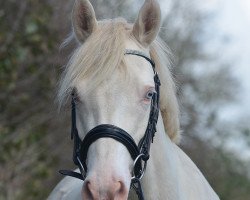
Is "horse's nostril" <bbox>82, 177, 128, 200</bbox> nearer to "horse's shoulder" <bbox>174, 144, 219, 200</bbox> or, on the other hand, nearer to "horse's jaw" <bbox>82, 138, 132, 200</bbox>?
"horse's jaw" <bbox>82, 138, 132, 200</bbox>

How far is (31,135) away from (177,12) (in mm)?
17284

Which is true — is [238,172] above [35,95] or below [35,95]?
below

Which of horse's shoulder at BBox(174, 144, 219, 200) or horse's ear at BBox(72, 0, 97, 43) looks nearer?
horse's ear at BBox(72, 0, 97, 43)

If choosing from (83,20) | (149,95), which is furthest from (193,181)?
(83,20)

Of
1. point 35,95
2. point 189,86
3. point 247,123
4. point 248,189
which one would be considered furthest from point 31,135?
point 247,123

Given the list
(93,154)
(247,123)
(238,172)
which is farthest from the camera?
(247,123)

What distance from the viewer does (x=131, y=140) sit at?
214 inches

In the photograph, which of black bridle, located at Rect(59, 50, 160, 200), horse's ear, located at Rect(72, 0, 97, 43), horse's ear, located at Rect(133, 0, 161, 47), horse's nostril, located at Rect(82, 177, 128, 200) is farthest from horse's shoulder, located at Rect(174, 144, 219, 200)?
horse's nostril, located at Rect(82, 177, 128, 200)

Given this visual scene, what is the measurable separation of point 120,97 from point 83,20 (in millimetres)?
796

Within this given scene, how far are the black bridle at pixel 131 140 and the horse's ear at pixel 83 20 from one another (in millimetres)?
354

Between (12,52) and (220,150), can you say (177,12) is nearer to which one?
(220,150)

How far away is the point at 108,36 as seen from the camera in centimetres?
588

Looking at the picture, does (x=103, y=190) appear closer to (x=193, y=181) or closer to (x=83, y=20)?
(x=83, y=20)

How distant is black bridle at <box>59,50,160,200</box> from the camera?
538 cm
